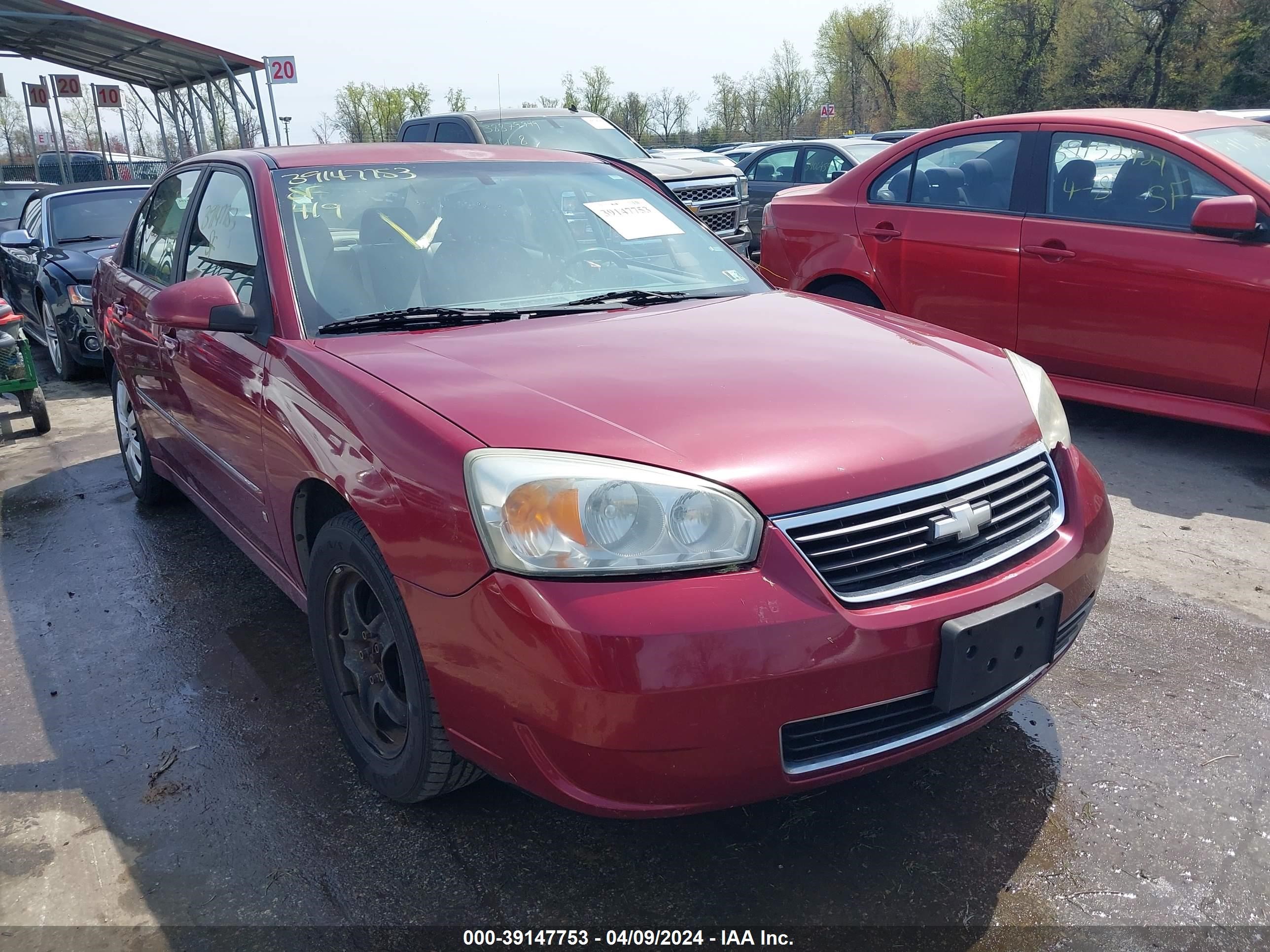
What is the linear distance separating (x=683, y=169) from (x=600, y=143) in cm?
93

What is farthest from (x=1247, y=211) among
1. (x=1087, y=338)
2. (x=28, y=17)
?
(x=28, y=17)

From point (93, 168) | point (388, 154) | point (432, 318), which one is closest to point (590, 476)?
point (432, 318)

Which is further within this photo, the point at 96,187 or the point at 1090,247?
the point at 96,187

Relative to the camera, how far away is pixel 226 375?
3.08 metres

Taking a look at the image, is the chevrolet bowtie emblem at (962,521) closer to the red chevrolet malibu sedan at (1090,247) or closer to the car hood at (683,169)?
the red chevrolet malibu sedan at (1090,247)

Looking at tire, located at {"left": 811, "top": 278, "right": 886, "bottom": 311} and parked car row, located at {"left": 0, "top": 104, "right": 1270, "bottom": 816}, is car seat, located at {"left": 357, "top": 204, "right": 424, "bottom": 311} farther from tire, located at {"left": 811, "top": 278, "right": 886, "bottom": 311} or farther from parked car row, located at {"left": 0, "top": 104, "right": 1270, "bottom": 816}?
tire, located at {"left": 811, "top": 278, "right": 886, "bottom": 311}

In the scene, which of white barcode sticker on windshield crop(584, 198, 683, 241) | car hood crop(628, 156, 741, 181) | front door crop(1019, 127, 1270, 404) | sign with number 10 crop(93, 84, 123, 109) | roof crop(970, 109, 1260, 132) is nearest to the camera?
white barcode sticker on windshield crop(584, 198, 683, 241)

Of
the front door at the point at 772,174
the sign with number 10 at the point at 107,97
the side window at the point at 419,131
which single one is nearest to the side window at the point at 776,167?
the front door at the point at 772,174

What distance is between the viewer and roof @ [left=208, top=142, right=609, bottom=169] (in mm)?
3252

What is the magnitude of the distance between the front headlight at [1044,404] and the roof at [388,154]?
→ 6.06ft

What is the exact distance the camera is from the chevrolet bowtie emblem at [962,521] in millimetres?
2020

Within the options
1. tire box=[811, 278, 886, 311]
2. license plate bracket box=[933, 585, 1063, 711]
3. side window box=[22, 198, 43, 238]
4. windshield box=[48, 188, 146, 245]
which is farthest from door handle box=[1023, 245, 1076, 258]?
side window box=[22, 198, 43, 238]

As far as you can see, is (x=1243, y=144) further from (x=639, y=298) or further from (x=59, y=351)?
(x=59, y=351)

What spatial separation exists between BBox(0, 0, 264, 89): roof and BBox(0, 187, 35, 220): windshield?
2445 mm
